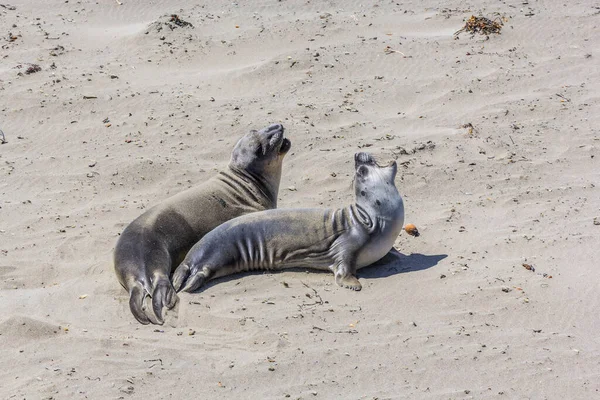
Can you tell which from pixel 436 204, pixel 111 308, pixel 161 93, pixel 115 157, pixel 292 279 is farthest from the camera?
pixel 161 93

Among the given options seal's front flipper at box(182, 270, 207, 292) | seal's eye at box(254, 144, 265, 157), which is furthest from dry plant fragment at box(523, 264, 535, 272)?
seal's eye at box(254, 144, 265, 157)

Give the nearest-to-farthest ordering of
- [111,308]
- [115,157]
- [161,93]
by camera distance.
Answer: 1. [111,308]
2. [115,157]
3. [161,93]

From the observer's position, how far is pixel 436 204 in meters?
7.52

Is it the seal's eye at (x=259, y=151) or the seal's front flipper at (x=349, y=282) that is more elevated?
the seal's eye at (x=259, y=151)

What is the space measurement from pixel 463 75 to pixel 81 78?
4322 mm

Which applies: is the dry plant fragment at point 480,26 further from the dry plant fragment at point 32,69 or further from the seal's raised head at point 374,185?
the dry plant fragment at point 32,69

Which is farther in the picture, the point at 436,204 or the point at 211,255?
the point at 436,204

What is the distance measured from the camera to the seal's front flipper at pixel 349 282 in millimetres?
5992

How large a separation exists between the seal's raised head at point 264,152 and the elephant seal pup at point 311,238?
1060 mm

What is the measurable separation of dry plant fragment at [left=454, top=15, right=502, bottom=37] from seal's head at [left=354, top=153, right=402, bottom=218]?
4.66m

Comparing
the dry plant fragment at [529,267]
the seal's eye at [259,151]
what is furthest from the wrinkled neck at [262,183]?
the dry plant fragment at [529,267]

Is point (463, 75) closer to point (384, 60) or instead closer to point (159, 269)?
point (384, 60)

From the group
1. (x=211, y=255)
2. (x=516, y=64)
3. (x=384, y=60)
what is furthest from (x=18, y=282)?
(x=516, y=64)

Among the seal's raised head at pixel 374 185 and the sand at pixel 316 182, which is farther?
the seal's raised head at pixel 374 185
